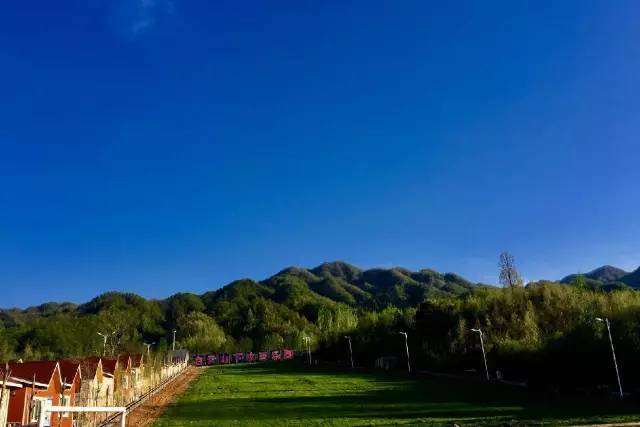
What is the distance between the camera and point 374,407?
32.1m

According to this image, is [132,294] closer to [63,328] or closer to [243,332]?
[243,332]

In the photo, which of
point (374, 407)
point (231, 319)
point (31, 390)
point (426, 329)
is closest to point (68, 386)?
point (31, 390)

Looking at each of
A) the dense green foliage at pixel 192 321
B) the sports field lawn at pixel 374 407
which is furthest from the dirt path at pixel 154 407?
the dense green foliage at pixel 192 321

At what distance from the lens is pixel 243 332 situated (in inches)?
5541

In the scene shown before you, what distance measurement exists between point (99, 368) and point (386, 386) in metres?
22.6

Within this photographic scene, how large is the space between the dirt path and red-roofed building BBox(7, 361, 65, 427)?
431 cm

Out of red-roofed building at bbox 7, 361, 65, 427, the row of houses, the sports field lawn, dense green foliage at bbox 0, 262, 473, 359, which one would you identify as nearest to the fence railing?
the row of houses

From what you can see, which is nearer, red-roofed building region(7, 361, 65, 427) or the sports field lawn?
the sports field lawn

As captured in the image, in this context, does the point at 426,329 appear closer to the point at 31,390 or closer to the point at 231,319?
the point at 31,390

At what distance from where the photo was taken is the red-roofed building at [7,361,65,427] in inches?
1131

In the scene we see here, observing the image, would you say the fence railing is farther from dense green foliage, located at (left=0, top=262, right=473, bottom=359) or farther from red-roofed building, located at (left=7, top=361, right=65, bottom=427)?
dense green foliage, located at (left=0, top=262, right=473, bottom=359)

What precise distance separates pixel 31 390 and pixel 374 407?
19460 mm

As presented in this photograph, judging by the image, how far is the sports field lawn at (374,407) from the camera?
25.6 metres

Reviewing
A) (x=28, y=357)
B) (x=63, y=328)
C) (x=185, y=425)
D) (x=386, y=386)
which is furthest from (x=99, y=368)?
(x=63, y=328)
